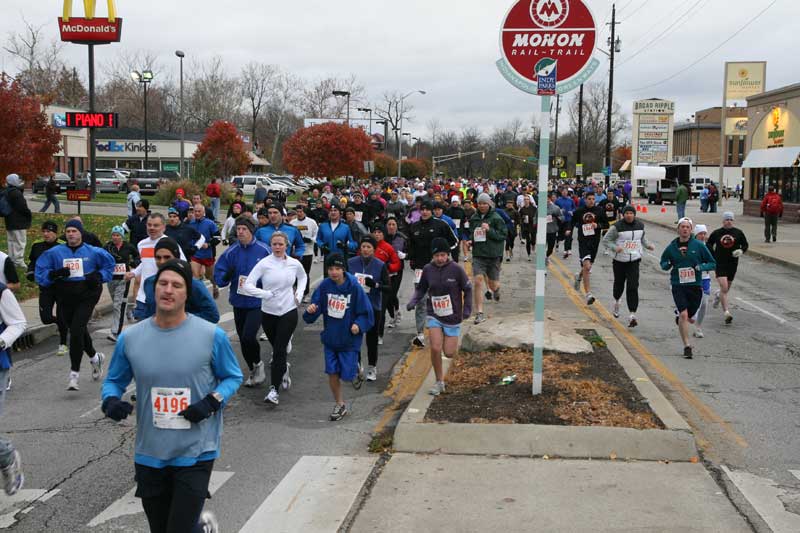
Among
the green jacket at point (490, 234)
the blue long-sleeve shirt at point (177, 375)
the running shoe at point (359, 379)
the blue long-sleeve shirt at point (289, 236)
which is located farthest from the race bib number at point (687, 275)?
the blue long-sleeve shirt at point (177, 375)

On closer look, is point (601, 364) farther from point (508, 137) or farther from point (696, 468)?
point (508, 137)

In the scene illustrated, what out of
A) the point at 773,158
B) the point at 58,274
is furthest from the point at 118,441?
the point at 773,158

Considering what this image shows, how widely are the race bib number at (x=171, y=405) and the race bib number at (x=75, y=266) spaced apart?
5593 millimetres

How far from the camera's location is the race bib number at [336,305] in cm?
805

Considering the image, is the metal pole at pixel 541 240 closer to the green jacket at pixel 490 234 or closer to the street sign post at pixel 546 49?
the street sign post at pixel 546 49

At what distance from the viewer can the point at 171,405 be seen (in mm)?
4141

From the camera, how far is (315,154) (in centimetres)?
5894

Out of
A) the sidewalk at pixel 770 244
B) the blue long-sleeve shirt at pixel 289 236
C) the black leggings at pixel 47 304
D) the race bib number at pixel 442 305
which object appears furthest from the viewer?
the sidewalk at pixel 770 244

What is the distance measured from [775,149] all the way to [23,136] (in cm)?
3388

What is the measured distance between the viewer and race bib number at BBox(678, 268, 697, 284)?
1096cm

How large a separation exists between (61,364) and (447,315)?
526 cm

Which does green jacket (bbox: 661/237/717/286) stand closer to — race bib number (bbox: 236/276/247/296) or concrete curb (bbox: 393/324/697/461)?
concrete curb (bbox: 393/324/697/461)

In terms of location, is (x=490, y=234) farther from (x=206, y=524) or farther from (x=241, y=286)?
(x=206, y=524)

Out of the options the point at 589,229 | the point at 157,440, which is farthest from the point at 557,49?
the point at 589,229
